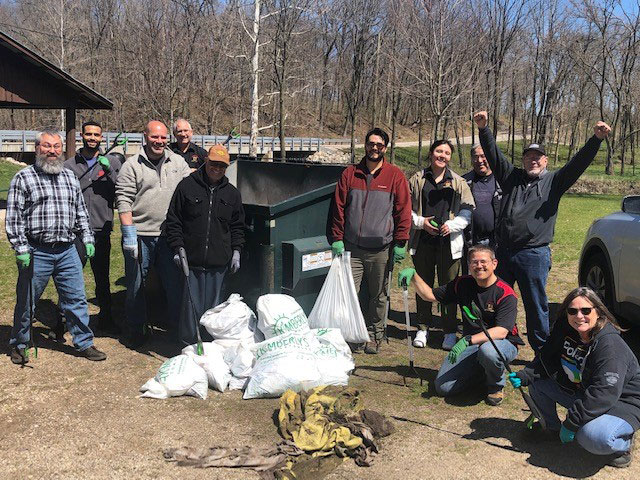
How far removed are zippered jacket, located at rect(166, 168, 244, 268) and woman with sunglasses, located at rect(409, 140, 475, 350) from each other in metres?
1.64

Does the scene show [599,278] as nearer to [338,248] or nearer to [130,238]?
[338,248]

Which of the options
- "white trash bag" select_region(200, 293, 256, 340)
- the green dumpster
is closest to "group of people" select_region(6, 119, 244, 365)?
"white trash bag" select_region(200, 293, 256, 340)

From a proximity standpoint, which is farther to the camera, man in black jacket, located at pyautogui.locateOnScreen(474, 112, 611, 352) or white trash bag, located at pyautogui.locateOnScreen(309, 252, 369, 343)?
white trash bag, located at pyautogui.locateOnScreen(309, 252, 369, 343)

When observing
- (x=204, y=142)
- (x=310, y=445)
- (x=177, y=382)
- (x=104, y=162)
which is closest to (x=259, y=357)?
(x=177, y=382)

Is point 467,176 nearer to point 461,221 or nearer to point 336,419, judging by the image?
point 461,221

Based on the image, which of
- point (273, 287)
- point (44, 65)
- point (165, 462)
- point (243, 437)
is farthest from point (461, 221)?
point (44, 65)

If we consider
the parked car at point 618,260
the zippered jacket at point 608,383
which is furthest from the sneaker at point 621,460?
the parked car at point 618,260

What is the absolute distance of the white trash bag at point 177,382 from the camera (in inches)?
166

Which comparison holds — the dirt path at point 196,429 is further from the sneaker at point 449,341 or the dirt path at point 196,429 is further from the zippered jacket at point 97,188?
the zippered jacket at point 97,188

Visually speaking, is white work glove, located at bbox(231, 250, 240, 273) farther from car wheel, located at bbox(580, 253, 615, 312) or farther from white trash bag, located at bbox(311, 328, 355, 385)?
car wheel, located at bbox(580, 253, 615, 312)

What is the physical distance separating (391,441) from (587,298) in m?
1.38

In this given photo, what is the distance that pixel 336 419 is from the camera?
366cm

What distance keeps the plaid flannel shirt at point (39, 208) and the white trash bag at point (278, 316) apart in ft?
5.13

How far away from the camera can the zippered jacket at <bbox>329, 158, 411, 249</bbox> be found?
16.4 feet
